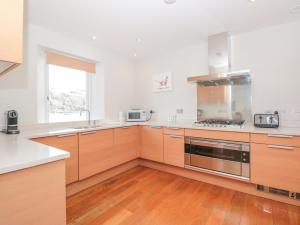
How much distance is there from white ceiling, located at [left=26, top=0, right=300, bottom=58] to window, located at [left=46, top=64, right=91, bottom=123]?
25.1 inches

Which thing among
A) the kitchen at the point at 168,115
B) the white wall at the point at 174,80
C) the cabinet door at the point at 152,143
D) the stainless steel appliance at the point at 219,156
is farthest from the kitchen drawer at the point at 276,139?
the cabinet door at the point at 152,143

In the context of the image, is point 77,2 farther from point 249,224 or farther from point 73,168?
point 249,224

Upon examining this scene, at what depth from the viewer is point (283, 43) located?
2316 mm

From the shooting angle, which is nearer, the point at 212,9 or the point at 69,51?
the point at 212,9

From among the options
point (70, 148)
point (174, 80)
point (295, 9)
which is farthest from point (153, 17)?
point (70, 148)

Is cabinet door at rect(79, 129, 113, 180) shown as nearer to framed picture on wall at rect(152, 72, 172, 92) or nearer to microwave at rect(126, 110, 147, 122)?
microwave at rect(126, 110, 147, 122)

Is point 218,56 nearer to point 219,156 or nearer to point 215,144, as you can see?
point 215,144

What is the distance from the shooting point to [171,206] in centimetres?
188

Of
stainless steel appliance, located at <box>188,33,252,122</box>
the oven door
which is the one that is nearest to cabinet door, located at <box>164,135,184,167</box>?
the oven door

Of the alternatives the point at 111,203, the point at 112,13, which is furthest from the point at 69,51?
the point at 111,203

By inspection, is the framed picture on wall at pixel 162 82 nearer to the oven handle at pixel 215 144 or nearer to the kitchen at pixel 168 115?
the kitchen at pixel 168 115

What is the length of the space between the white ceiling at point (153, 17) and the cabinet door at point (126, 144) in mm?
1546

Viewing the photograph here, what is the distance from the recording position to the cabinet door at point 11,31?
2.74 feet

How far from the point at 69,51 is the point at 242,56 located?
272 centimetres
